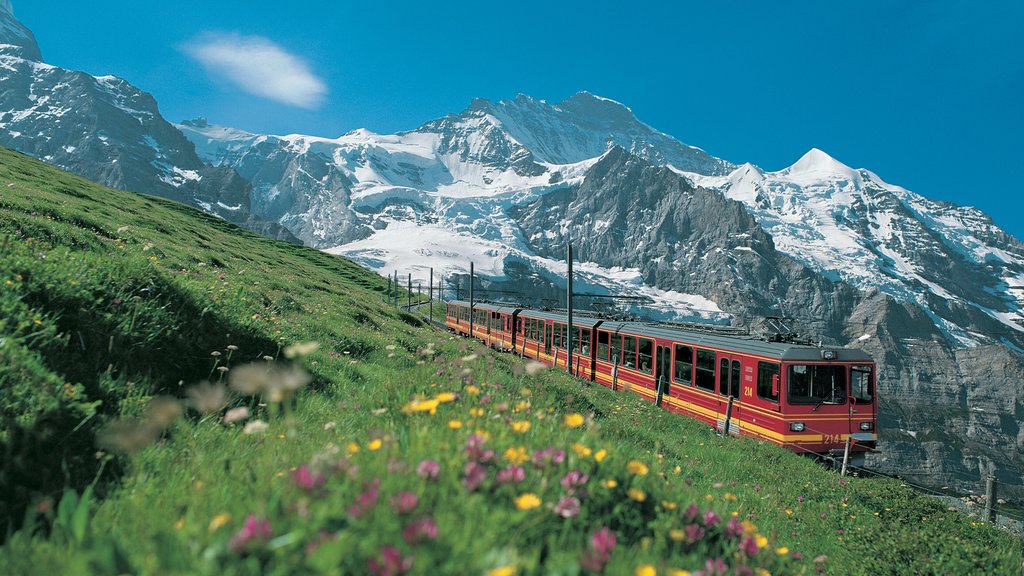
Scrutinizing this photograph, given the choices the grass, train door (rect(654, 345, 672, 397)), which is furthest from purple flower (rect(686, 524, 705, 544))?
train door (rect(654, 345, 672, 397))

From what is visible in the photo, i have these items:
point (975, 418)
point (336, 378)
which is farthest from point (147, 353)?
point (975, 418)

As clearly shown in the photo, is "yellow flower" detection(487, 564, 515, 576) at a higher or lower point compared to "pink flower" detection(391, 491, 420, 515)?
lower

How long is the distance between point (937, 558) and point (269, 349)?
8.98 meters

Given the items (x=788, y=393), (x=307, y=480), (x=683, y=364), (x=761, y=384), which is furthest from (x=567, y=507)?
(x=683, y=364)

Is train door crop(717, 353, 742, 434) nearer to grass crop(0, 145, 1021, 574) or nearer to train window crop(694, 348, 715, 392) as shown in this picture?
train window crop(694, 348, 715, 392)

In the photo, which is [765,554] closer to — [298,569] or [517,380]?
[298,569]

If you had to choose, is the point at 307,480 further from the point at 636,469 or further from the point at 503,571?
the point at 636,469

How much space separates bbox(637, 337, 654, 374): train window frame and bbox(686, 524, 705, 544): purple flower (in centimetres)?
1943

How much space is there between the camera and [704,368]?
18234mm

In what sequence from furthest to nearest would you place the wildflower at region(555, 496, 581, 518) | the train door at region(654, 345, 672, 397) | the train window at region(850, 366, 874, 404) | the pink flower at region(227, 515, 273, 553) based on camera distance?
1. the train door at region(654, 345, 672, 397)
2. the train window at region(850, 366, 874, 404)
3. the wildflower at region(555, 496, 581, 518)
4. the pink flower at region(227, 515, 273, 553)

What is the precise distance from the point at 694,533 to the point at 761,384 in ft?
50.5

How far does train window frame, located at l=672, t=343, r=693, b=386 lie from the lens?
1889cm

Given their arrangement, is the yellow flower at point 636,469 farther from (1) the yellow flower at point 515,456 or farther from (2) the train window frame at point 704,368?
(2) the train window frame at point 704,368

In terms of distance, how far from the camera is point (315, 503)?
5.16 feet
